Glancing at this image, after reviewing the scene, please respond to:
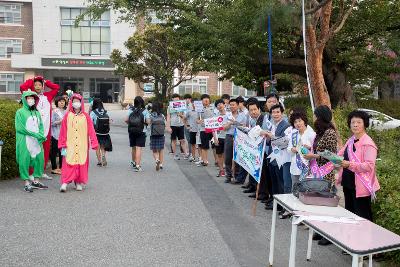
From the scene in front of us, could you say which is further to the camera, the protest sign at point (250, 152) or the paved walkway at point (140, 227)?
the protest sign at point (250, 152)

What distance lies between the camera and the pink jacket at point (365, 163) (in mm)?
4984

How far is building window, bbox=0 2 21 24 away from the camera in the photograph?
44531 mm

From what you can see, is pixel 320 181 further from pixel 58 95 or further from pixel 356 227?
pixel 58 95

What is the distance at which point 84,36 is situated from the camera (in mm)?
45219

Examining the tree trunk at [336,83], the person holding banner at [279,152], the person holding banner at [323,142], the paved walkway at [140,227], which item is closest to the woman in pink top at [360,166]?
the person holding banner at [323,142]

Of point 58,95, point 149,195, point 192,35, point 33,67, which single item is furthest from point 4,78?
point 149,195

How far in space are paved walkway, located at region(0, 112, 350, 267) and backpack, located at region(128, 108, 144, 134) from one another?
5.37 ft

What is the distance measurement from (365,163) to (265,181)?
3338 mm

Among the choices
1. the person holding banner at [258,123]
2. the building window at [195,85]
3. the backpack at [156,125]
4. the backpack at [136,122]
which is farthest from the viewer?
the building window at [195,85]

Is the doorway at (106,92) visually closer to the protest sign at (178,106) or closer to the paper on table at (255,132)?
the protest sign at (178,106)

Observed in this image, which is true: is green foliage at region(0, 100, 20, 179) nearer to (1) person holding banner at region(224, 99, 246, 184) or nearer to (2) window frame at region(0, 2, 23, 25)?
(1) person holding banner at region(224, 99, 246, 184)

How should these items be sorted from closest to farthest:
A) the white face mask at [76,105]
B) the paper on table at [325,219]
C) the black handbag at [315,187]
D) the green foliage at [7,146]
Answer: the paper on table at [325,219]
the black handbag at [315,187]
the white face mask at [76,105]
the green foliage at [7,146]

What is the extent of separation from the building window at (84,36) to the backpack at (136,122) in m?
35.7

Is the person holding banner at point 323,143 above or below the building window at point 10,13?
below
